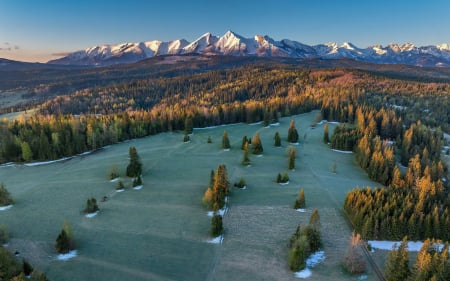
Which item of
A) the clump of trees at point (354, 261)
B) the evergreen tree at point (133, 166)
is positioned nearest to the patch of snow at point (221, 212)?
the clump of trees at point (354, 261)

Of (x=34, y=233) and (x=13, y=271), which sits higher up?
(x=13, y=271)

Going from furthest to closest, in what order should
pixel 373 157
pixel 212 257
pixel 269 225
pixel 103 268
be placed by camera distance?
pixel 373 157 → pixel 269 225 → pixel 212 257 → pixel 103 268

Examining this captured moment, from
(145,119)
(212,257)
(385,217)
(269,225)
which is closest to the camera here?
(212,257)

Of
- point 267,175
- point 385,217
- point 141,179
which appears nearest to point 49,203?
point 141,179

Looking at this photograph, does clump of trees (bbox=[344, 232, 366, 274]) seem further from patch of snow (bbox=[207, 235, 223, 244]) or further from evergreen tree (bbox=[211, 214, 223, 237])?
evergreen tree (bbox=[211, 214, 223, 237])

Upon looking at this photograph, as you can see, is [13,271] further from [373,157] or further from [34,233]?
[373,157]

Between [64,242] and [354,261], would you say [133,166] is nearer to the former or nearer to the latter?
[64,242]
